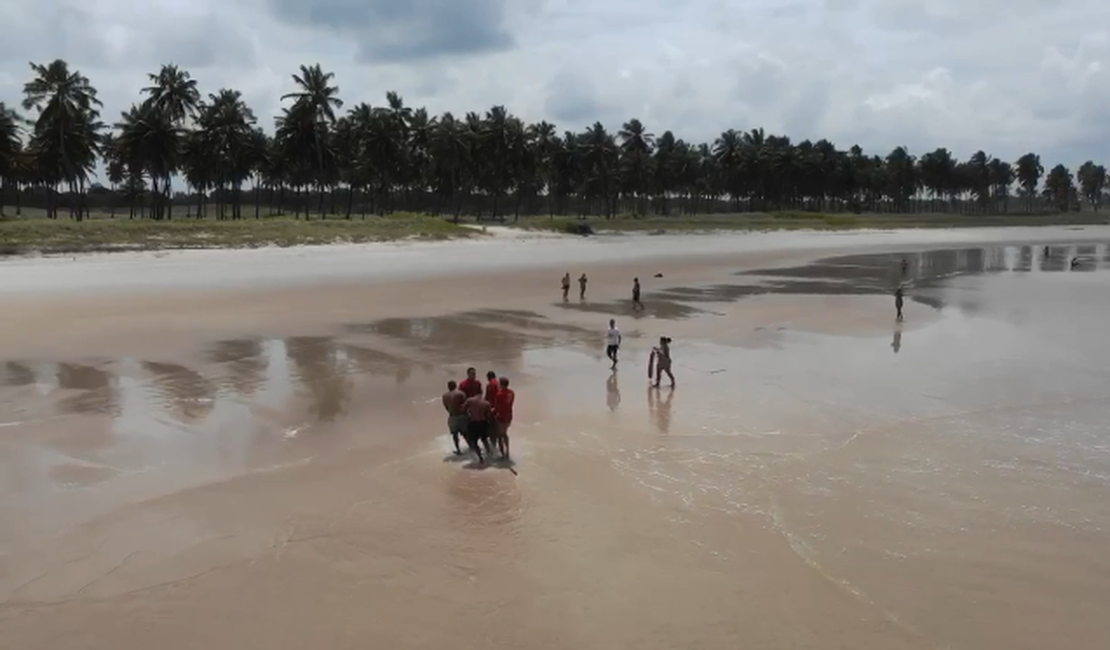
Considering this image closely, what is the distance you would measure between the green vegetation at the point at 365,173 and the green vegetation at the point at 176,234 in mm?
143

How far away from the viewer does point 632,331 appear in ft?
75.4

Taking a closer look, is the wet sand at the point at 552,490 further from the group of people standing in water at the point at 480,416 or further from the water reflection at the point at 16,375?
the group of people standing in water at the point at 480,416

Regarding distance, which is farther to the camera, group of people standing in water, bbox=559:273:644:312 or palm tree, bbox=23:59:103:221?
palm tree, bbox=23:59:103:221

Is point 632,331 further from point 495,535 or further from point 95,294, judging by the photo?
point 95,294

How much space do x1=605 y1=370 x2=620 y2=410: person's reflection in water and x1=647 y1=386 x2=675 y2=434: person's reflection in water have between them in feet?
1.90

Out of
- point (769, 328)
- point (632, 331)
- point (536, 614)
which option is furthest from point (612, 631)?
point (769, 328)

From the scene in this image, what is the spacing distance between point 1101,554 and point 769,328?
15.5 meters

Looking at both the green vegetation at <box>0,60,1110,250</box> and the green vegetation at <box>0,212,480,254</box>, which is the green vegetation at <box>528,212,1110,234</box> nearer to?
the green vegetation at <box>0,60,1110,250</box>

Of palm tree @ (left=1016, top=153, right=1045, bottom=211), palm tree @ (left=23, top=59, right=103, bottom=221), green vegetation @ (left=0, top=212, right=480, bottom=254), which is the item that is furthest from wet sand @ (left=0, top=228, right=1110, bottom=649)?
palm tree @ (left=1016, top=153, right=1045, bottom=211)

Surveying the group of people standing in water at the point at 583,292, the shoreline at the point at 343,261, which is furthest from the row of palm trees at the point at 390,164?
the group of people standing in water at the point at 583,292

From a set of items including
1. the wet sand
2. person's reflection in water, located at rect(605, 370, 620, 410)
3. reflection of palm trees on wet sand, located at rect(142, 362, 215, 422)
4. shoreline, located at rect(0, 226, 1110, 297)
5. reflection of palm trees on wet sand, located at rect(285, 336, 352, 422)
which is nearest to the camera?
the wet sand

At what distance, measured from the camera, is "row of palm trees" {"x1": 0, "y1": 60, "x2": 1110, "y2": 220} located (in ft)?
216

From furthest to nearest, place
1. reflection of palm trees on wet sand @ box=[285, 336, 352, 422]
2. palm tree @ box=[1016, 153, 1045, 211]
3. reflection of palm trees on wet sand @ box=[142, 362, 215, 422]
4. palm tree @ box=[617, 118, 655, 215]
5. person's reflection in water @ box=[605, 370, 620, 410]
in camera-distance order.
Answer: palm tree @ box=[1016, 153, 1045, 211] < palm tree @ box=[617, 118, 655, 215] < person's reflection in water @ box=[605, 370, 620, 410] < reflection of palm trees on wet sand @ box=[285, 336, 352, 422] < reflection of palm trees on wet sand @ box=[142, 362, 215, 422]

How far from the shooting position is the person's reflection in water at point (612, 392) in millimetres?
14219
